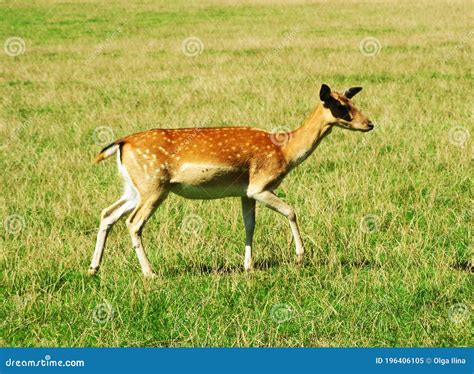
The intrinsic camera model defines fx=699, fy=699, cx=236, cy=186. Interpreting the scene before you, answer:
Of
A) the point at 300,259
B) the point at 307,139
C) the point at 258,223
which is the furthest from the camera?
the point at 258,223

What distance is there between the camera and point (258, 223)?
6543mm

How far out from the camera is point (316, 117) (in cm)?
559

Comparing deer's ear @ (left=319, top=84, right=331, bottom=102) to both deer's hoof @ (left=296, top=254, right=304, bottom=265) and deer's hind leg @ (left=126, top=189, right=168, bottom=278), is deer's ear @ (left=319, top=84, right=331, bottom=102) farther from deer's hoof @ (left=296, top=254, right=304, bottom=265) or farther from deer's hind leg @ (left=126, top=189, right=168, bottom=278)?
deer's hind leg @ (left=126, top=189, right=168, bottom=278)

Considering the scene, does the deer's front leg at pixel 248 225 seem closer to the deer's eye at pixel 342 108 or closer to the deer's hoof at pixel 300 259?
the deer's hoof at pixel 300 259

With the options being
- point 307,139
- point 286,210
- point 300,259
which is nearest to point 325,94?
point 307,139

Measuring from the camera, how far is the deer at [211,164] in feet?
17.5

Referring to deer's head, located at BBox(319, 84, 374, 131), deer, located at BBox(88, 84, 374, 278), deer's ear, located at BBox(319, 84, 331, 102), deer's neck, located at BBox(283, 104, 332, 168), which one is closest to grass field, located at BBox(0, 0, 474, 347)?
deer, located at BBox(88, 84, 374, 278)

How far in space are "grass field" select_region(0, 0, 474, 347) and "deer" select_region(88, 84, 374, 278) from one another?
40 centimetres

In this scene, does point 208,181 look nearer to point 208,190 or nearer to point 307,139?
point 208,190

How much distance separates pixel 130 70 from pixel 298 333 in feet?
47.3

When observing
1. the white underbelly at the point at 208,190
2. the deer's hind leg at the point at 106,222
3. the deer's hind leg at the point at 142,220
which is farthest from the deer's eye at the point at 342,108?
the deer's hind leg at the point at 106,222

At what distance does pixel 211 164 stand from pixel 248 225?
2.06 ft

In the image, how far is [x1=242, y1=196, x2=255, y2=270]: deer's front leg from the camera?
5512 mm

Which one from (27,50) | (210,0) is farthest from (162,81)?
(210,0)
